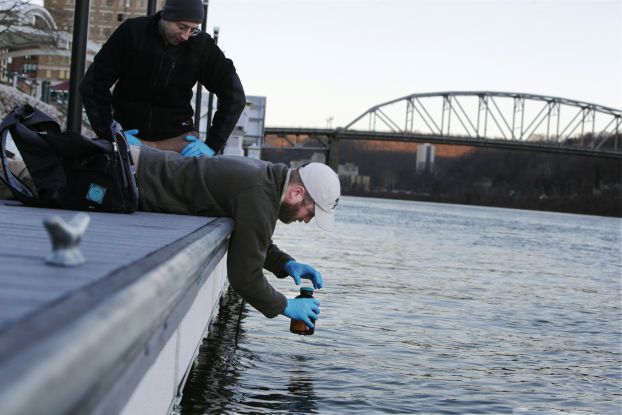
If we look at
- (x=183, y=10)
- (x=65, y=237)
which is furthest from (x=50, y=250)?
(x=183, y=10)

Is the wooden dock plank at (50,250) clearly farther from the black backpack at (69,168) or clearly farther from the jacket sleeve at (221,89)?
the jacket sleeve at (221,89)

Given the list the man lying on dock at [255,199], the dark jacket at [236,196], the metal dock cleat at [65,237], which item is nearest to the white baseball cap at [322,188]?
the man lying on dock at [255,199]

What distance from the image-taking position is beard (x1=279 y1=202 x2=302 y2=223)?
4457 millimetres

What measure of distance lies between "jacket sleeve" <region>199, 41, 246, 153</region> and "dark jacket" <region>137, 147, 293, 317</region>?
1.24 m

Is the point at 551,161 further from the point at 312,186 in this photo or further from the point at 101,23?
the point at 312,186

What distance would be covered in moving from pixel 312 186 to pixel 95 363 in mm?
3112

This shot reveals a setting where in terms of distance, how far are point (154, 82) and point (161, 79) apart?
50 millimetres

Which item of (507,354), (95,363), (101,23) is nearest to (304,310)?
(95,363)

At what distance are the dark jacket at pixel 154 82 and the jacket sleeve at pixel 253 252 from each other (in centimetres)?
130

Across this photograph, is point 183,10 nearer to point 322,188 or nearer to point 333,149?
point 322,188

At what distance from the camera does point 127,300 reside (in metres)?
1.65

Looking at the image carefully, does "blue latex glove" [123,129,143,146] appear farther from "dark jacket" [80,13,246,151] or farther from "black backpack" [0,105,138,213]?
"black backpack" [0,105,138,213]

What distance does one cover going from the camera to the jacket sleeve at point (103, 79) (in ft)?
18.2

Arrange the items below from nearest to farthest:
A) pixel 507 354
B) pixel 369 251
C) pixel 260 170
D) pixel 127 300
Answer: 1. pixel 127 300
2. pixel 260 170
3. pixel 507 354
4. pixel 369 251
